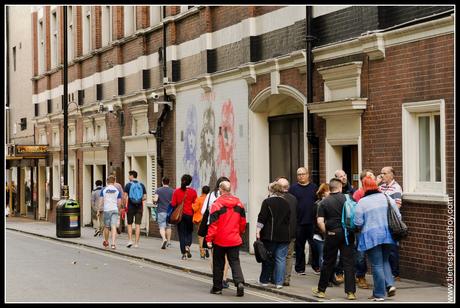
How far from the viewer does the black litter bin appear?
92.0 feet

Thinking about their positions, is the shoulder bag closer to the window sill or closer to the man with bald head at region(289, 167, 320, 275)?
the man with bald head at region(289, 167, 320, 275)

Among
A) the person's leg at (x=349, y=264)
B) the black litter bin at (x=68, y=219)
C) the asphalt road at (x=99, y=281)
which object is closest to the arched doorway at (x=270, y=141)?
the asphalt road at (x=99, y=281)

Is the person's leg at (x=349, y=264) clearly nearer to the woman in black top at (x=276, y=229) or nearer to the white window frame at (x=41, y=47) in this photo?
the woman in black top at (x=276, y=229)

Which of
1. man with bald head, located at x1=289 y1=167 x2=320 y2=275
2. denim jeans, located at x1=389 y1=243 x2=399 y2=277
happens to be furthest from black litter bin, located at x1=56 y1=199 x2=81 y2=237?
denim jeans, located at x1=389 y1=243 x2=399 y2=277

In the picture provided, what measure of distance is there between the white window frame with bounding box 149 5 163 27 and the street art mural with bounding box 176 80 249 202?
118 inches

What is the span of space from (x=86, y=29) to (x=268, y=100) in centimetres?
1645

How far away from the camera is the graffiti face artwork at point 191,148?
24.9 m

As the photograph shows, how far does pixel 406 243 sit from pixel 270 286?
2493mm

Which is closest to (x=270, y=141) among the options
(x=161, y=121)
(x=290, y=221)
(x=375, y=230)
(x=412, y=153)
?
(x=161, y=121)

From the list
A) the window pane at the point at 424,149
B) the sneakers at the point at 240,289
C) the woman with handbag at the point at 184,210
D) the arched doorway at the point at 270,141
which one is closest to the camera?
the sneakers at the point at 240,289

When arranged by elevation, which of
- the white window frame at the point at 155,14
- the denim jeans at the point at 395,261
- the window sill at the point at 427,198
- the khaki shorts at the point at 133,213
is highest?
the white window frame at the point at 155,14

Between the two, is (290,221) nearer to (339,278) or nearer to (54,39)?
(339,278)

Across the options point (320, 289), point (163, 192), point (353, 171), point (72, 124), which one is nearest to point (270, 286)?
point (320, 289)

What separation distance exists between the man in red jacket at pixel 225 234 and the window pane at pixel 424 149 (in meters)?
3.37
